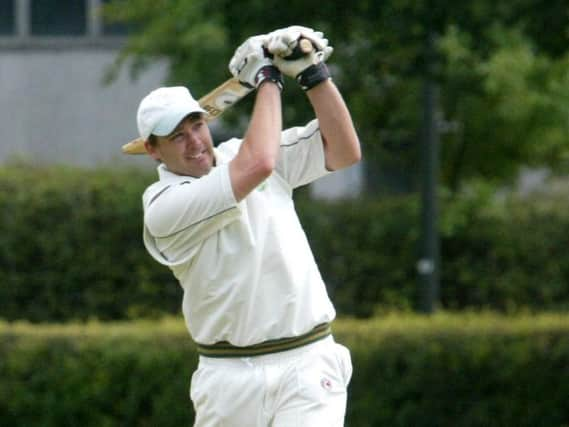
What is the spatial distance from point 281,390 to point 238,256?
0.51m

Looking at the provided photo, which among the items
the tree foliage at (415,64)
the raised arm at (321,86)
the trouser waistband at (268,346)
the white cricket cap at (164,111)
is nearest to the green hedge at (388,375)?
the tree foliage at (415,64)

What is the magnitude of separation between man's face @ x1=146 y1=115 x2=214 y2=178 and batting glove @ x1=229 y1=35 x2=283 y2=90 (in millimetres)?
257

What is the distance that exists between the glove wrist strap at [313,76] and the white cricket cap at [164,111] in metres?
0.39

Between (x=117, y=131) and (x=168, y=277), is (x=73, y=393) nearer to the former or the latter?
(x=168, y=277)

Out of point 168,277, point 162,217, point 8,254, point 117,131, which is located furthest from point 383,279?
point 162,217

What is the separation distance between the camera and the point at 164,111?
5.32 metres

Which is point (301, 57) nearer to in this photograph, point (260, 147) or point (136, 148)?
point (260, 147)

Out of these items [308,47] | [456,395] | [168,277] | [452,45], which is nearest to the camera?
[308,47]

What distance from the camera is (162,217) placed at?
539cm

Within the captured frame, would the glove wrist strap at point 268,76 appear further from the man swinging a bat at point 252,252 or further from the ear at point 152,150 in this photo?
the ear at point 152,150

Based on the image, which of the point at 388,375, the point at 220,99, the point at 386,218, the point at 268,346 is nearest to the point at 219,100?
the point at 220,99

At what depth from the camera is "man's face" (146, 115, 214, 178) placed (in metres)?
5.37

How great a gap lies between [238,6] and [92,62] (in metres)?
10.0

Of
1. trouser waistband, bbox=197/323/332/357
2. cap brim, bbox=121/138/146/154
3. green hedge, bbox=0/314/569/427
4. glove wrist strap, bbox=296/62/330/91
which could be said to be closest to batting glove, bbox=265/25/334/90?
glove wrist strap, bbox=296/62/330/91
